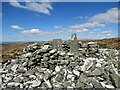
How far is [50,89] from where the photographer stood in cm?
596

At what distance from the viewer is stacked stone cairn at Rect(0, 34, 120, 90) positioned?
6.24 metres

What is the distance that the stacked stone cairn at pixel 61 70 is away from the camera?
6239mm

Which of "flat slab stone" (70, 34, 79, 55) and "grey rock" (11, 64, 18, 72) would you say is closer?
"grey rock" (11, 64, 18, 72)

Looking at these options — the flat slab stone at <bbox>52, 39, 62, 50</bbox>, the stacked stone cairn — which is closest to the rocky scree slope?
the stacked stone cairn

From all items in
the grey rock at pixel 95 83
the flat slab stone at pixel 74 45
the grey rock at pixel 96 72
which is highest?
the flat slab stone at pixel 74 45

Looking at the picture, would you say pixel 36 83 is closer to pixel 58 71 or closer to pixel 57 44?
pixel 58 71

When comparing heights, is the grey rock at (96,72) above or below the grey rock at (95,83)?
above

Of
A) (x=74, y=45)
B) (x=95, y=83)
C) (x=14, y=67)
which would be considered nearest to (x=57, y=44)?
(x=74, y=45)

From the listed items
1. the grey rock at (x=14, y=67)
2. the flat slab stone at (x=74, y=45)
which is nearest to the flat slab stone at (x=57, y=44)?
the flat slab stone at (x=74, y=45)

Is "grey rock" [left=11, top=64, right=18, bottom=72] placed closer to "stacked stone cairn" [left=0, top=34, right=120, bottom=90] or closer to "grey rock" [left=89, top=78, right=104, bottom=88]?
"stacked stone cairn" [left=0, top=34, right=120, bottom=90]

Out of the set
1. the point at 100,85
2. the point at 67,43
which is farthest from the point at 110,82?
the point at 67,43

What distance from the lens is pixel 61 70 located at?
7.16 m

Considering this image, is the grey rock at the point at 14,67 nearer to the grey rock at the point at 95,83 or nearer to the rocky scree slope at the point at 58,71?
the rocky scree slope at the point at 58,71

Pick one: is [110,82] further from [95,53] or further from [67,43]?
[67,43]
